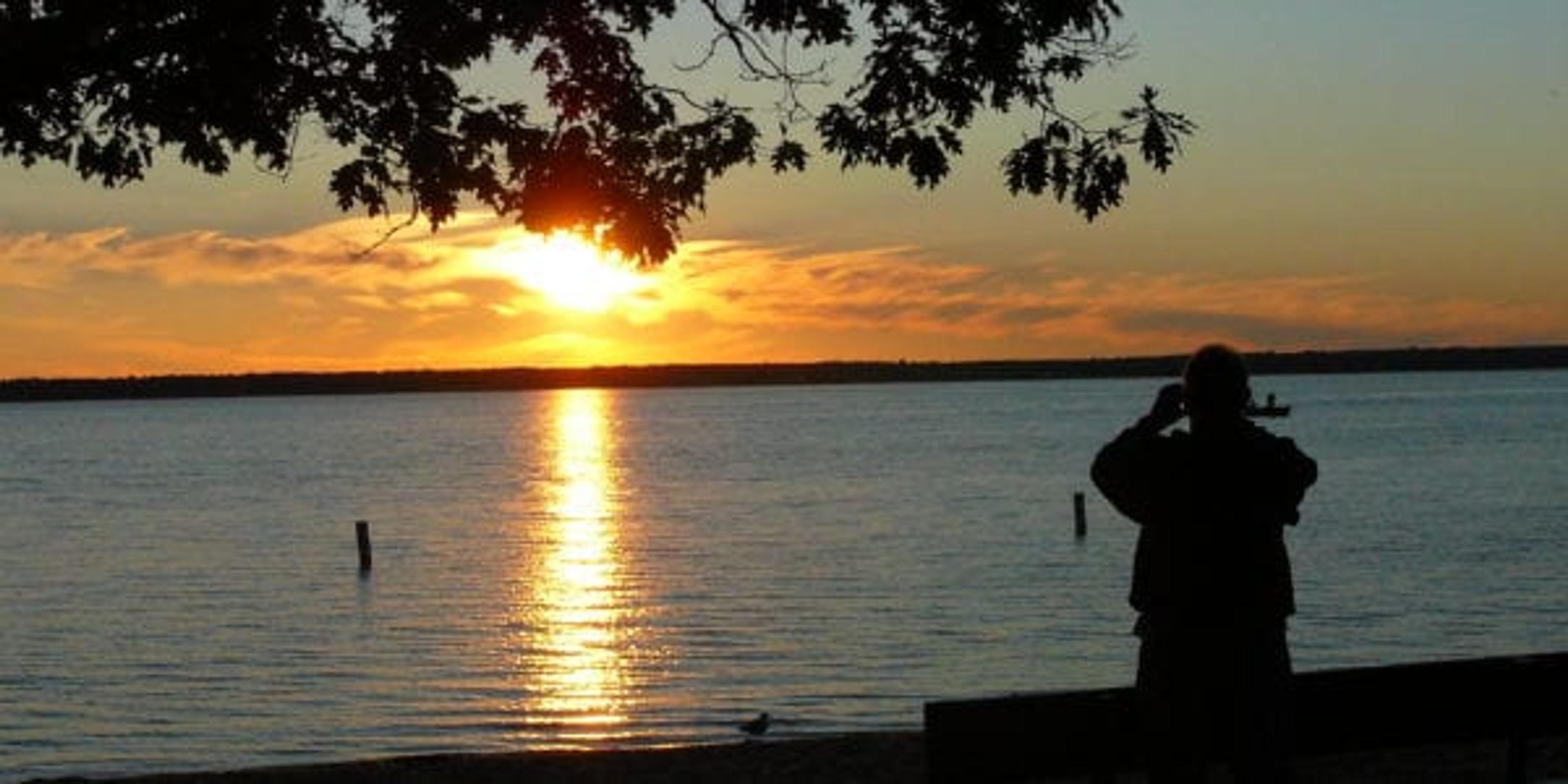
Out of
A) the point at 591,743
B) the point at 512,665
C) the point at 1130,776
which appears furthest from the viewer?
the point at 512,665

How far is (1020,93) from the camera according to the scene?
1180 cm

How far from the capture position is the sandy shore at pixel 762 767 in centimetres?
1488

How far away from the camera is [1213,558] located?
858 cm

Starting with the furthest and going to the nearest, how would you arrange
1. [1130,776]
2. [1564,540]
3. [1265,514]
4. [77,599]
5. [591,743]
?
[1564,540]
[77,599]
[591,743]
[1130,776]
[1265,514]

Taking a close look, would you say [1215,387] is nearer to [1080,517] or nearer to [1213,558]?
[1213,558]

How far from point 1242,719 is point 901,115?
4312 millimetres

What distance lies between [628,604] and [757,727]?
2183 cm

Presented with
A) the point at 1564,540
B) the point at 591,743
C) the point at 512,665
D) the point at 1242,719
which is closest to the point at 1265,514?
Answer: the point at 1242,719

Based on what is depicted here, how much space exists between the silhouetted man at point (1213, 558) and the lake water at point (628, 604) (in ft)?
56.7

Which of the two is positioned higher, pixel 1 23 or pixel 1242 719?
pixel 1 23

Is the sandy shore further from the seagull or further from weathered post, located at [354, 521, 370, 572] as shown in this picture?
weathered post, located at [354, 521, 370, 572]

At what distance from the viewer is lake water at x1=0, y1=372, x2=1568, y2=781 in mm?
29266

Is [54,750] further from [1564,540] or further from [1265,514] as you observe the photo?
[1564,540]

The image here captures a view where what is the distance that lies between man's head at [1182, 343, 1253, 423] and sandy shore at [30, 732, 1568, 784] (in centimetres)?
600
